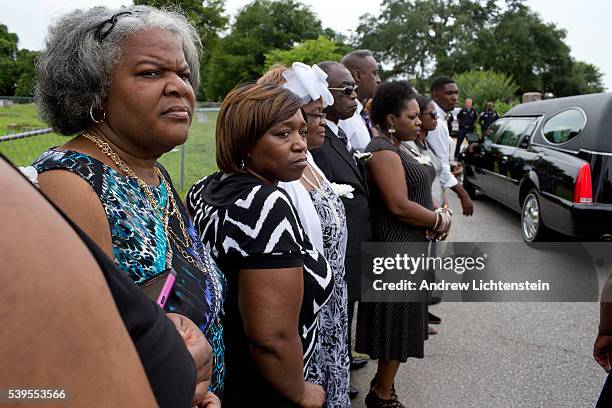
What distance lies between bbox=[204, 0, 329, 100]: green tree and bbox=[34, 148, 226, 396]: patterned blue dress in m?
43.2

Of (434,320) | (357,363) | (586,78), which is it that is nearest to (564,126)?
(434,320)

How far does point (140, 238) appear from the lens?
1.31 m

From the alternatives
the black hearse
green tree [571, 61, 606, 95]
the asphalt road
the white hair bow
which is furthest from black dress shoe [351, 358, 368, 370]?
green tree [571, 61, 606, 95]

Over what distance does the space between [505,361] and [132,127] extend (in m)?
3.35

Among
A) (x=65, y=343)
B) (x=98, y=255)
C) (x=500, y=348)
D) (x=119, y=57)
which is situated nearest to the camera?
(x=65, y=343)

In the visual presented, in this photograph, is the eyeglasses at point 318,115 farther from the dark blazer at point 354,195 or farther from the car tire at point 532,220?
the car tire at point 532,220

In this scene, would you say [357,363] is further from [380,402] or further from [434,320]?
[434,320]

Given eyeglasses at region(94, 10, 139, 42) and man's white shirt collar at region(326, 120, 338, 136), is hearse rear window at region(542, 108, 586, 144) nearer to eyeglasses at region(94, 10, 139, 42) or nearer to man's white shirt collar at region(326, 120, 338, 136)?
man's white shirt collar at region(326, 120, 338, 136)

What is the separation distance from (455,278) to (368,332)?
2700 millimetres

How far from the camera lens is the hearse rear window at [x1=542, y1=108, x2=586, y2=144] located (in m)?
5.76

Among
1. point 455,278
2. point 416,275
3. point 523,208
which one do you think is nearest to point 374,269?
point 416,275

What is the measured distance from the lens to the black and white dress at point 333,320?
239 cm

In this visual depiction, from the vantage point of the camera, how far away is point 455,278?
5684mm

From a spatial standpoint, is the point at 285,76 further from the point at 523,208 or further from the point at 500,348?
the point at 523,208
